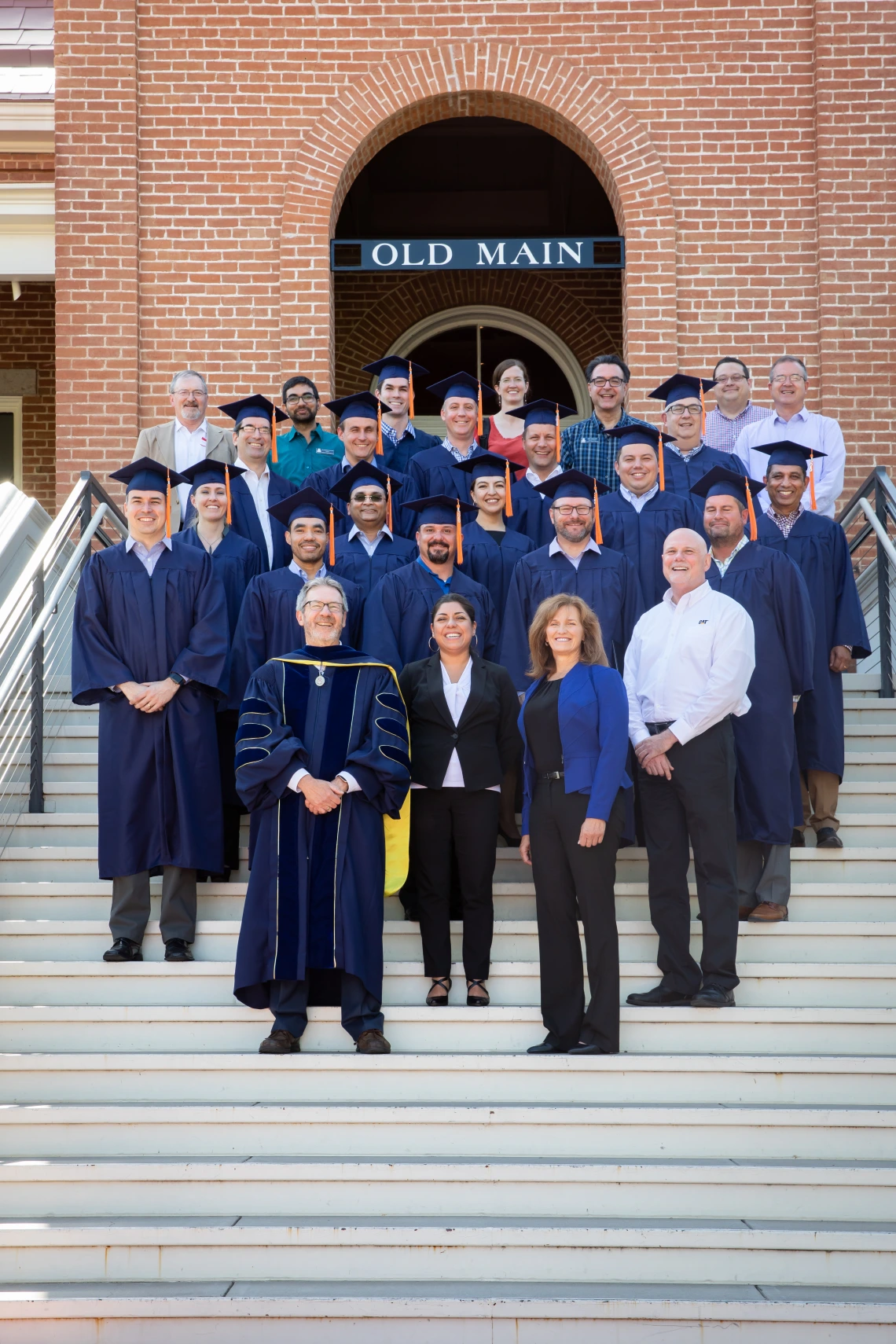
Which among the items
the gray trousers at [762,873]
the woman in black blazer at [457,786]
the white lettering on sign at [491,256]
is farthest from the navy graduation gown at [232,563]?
the white lettering on sign at [491,256]

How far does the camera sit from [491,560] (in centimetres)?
702

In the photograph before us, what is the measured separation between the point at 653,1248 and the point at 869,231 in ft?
25.3

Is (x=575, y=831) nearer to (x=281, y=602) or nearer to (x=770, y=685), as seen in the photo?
(x=770, y=685)

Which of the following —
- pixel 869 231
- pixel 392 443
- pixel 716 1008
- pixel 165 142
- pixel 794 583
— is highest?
pixel 165 142

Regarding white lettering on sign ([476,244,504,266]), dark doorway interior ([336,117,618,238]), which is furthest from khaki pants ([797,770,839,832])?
dark doorway interior ([336,117,618,238])

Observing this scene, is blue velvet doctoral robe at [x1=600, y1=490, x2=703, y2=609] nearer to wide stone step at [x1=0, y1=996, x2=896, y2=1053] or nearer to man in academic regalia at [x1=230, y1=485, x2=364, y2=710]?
man in academic regalia at [x1=230, y1=485, x2=364, y2=710]

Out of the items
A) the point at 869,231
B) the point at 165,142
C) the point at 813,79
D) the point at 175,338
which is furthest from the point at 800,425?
the point at 165,142

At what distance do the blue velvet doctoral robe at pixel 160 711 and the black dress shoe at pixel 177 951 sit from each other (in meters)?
0.32

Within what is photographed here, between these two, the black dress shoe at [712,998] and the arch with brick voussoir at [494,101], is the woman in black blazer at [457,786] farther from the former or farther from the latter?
the arch with brick voussoir at [494,101]

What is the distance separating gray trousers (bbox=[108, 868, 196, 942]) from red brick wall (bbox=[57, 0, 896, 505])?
187 inches

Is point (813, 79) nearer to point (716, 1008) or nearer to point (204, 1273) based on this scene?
point (716, 1008)

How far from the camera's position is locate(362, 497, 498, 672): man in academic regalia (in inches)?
255

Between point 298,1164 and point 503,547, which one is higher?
point 503,547

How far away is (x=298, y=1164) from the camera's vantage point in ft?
16.4
